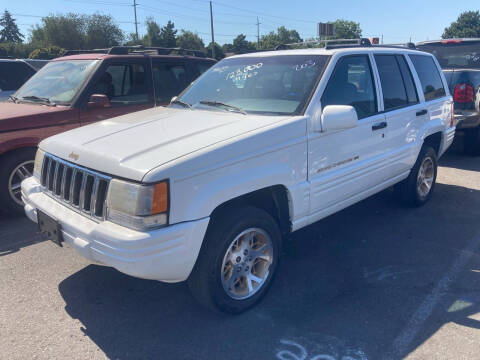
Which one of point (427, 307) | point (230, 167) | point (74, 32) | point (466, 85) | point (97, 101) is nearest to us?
point (230, 167)

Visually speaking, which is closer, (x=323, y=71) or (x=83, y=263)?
(x=323, y=71)

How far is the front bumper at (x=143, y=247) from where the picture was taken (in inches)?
102

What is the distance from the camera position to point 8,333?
3025 millimetres

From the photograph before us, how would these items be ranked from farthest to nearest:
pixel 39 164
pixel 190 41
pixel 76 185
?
pixel 190 41 < pixel 39 164 < pixel 76 185

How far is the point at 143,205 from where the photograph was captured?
262 centimetres

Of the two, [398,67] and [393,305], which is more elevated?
[398,67]

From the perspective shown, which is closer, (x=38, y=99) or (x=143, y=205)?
(x=143, y=205)

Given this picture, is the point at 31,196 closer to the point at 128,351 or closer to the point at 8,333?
the point at 8,333

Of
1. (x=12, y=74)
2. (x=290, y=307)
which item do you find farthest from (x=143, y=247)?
(x=12, y=74)

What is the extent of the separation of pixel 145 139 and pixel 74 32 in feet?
224

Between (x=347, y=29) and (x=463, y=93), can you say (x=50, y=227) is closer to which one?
(x=463, y=93)

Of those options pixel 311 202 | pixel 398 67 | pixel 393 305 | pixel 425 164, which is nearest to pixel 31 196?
pixel 311 202

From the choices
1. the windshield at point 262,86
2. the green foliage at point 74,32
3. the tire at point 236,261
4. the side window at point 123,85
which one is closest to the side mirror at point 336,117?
the windshield at point 262,86

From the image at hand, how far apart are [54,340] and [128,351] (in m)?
0.54
